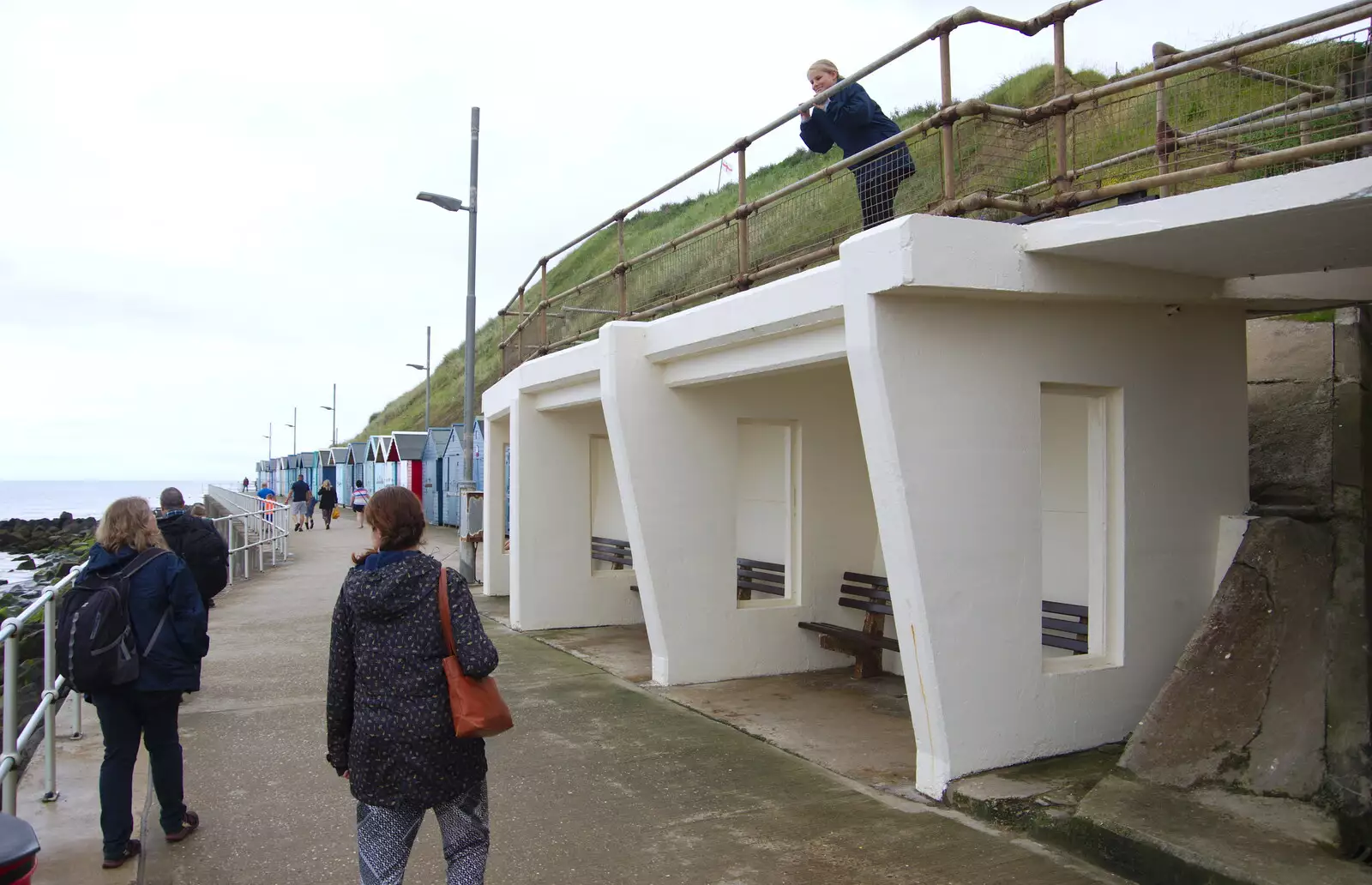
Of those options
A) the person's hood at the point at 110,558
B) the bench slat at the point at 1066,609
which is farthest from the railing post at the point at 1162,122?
the person's hood at the point at 110,558

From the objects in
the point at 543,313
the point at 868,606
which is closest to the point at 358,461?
the point at 543,313

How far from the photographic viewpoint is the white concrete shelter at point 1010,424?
17.0ft

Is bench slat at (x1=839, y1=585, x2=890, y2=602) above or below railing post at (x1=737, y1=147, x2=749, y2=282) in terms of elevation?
below

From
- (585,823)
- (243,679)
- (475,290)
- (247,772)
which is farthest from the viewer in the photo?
(475,290)

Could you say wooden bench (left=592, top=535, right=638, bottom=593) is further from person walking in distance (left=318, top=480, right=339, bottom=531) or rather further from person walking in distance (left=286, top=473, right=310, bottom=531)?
person walking in distance (left=318, top=480, right=339, bottom=531)

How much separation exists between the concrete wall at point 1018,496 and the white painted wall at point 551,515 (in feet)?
19.2

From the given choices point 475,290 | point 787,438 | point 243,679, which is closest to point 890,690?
point 787,438

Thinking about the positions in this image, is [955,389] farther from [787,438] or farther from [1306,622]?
[787,438]

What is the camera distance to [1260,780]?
5.02 metres

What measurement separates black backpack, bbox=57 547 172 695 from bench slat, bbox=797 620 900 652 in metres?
5.22

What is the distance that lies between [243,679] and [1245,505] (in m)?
7.79

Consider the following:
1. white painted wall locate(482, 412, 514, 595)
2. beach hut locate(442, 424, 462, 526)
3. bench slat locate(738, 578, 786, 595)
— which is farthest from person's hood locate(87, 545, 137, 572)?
beach hut locate(442, 424, 462, 526)

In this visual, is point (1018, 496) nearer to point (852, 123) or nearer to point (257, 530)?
point (852, 123)

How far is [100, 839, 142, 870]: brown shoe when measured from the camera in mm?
4625
